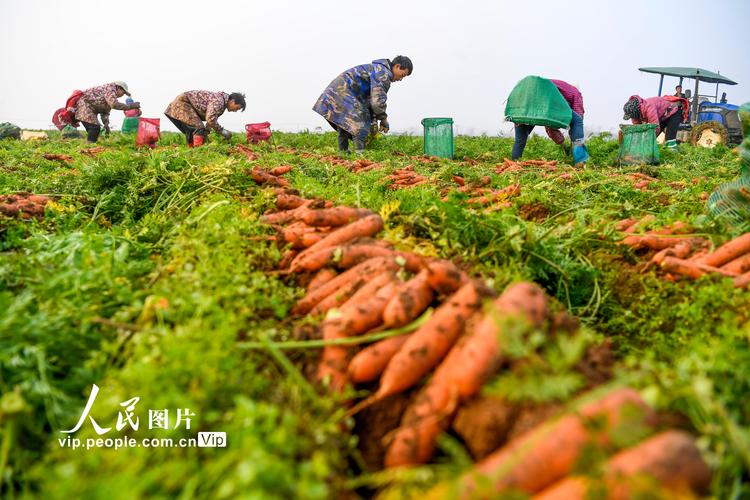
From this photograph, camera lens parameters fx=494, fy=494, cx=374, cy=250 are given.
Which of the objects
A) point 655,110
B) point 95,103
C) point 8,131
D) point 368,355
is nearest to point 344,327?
point 368,355

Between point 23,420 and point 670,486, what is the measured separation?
192cm

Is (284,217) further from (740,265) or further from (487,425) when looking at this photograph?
(740,265)

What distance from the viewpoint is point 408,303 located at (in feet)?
6.63

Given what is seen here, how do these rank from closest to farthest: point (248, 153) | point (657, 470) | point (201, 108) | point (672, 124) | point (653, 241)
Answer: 1. point (657, 470)
2. point (653, 241)
3. point (248, 153)
4. point (201, 108)
5. point (672, 124)

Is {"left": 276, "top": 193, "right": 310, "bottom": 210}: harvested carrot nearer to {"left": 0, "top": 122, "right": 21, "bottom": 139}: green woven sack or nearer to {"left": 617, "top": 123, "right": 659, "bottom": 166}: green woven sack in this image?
{"left": 617, "top": 123, "right": 659, "bottom": 166}: green woven sack

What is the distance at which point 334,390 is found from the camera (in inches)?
71.9

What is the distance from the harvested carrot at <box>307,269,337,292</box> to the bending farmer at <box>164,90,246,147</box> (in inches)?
401

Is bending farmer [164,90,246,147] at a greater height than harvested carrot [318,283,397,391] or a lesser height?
greater

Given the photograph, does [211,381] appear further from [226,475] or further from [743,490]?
[743,490]

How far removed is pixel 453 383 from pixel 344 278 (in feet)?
3.38

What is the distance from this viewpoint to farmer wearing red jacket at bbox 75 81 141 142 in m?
13.4

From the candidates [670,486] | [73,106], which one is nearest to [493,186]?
[670,486]

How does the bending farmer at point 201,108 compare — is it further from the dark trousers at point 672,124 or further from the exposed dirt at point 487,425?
the exposed dirt at point 487,425

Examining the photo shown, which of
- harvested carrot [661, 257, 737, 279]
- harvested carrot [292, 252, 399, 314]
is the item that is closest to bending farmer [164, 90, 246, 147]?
harvested carrot [292, 252, 399, 314]
